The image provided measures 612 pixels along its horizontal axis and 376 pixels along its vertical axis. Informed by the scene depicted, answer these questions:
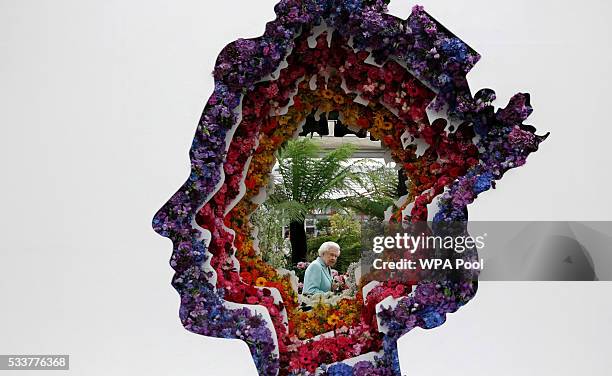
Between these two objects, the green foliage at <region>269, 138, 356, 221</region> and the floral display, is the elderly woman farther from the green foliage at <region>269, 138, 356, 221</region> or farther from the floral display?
the green foliage at <region>269, 138, 356, 221</region>

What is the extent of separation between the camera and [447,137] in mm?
3287

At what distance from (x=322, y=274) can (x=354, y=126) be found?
124cm

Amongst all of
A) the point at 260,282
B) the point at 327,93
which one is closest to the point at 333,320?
the point at 260,282

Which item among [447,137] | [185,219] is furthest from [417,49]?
[185,219]

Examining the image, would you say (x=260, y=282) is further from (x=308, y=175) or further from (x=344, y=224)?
(x=344, y=224)

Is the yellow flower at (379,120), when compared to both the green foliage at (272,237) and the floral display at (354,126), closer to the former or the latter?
the floral display at (354,126)

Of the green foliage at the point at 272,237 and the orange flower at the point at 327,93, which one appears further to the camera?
the green foliage at the point at 272,237

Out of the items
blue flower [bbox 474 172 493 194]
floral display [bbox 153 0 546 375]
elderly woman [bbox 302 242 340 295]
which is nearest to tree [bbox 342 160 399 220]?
elderly woman [bbox 302 242 340 295]

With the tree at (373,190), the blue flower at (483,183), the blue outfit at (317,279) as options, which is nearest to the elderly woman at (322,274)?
the blue outfit at (317,279)

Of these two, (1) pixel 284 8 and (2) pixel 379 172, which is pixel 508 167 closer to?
(1) pixel 284 8

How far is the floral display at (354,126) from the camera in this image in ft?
10.2

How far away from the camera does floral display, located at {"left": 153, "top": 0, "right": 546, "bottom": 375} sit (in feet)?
10.2

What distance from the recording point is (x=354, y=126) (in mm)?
3750

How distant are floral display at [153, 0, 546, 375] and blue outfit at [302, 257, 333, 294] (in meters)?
0.70
